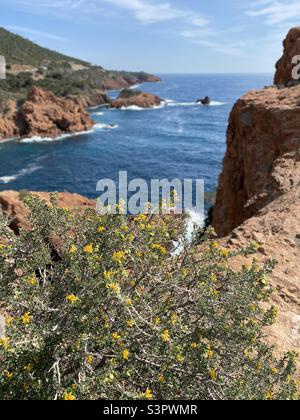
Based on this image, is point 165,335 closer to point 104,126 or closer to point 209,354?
point 209,354

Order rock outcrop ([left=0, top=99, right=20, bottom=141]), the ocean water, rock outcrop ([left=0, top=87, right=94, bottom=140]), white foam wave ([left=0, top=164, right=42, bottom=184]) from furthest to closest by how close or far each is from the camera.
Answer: rock outcrop ([left=0, top=87, right=94, bottom=140])
rock outcrop ([left=0, top=99, right=20, bottom=141])
the ocean water
white foam wave ([left=0, top=164, right=42, bottom=184])

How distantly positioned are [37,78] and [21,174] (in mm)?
60447

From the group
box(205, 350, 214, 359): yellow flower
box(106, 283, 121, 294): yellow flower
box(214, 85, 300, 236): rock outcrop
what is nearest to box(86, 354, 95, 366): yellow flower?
box(106, 283, 121, 294): yellow flower

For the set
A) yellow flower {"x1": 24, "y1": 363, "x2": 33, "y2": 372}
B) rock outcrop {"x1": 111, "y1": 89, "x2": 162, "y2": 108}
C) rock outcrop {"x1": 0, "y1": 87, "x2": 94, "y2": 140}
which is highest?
rock outcrop {"x1": 111, "y1": 89, "x2": 162, "y2": 108}

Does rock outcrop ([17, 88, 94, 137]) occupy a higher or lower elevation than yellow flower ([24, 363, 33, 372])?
higher

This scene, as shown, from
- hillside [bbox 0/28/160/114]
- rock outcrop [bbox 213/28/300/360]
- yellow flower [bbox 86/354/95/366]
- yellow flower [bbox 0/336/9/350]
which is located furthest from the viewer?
hillside [bbox 0/28/160/114]

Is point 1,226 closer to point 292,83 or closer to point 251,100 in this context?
point 251,100

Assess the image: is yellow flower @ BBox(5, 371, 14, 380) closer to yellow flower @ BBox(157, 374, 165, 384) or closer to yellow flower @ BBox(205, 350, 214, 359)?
yellow flower @ BBox(157, 374, 165, 384)

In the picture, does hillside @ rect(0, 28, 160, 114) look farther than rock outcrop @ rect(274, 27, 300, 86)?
Yes

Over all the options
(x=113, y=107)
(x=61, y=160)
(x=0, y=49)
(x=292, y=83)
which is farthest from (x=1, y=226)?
(x=0, y=49)

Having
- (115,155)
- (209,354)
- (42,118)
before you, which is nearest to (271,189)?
(209,354)

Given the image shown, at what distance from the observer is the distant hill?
11269 cm

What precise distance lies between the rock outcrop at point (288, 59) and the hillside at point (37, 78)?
172 ft
